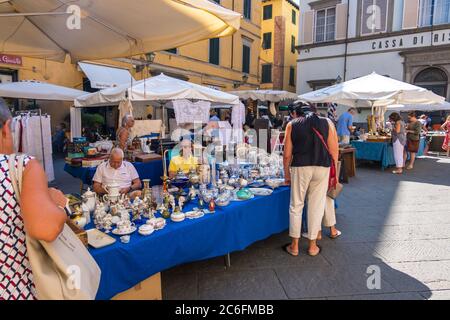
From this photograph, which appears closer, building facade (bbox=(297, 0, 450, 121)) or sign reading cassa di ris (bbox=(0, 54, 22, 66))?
sign reading cassa di ris (bbox=(0, 54, 22, 66))

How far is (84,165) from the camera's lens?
4.83 metres

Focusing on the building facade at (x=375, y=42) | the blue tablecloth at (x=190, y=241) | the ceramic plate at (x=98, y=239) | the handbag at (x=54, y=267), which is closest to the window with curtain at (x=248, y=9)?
the building facade at (x=375, y=42)

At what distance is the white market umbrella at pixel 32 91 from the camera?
6.94m

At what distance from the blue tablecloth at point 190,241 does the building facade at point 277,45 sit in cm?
2494

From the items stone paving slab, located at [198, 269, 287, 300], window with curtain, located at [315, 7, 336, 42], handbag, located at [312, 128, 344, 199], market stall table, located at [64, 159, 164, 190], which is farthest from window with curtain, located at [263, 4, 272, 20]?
stone paving slab, located at [198, 269, 287, 300]

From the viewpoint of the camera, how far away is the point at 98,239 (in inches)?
81.7

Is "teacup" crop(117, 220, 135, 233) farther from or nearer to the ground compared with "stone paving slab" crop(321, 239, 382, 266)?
farther from the ground

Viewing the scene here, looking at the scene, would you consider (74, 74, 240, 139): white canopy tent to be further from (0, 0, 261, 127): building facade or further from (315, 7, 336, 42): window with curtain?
(315, 7, 336, 42): window with curtain

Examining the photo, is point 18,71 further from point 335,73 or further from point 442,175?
point 335,73

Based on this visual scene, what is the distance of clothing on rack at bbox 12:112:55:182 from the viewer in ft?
20.1

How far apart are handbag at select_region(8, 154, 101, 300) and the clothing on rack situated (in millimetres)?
5796

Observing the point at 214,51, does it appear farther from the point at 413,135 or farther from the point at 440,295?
the point at 440,295

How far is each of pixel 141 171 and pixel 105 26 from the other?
254cm

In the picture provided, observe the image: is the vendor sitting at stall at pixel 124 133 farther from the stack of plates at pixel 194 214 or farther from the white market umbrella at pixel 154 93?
the stack of plates at pixel 194 214
